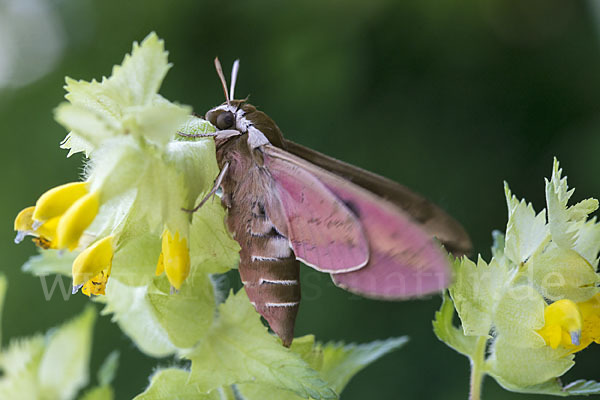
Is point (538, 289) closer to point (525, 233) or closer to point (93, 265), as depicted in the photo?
point (525, 233)

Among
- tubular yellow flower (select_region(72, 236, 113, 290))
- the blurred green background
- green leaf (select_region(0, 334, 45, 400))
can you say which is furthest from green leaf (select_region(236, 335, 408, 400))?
the blurred green background

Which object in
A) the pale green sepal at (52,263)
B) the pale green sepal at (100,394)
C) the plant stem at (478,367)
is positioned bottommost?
the pale green sepal at (100,394)

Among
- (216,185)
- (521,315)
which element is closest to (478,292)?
(521,315)

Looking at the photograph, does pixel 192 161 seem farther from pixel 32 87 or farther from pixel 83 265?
pixel 32 87

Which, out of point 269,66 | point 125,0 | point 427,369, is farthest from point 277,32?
point 427,369

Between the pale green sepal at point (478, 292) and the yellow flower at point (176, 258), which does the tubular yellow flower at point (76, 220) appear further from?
the pale green sepal at point (478, 292)

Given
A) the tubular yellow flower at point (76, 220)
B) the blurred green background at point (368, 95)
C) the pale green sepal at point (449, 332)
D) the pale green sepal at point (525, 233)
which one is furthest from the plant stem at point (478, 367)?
the blurred green background at point (368, 95)

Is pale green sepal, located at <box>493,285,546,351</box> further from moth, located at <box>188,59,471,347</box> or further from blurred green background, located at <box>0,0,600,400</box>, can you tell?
blurred green background, located at <box>0,0,600,400</box>
